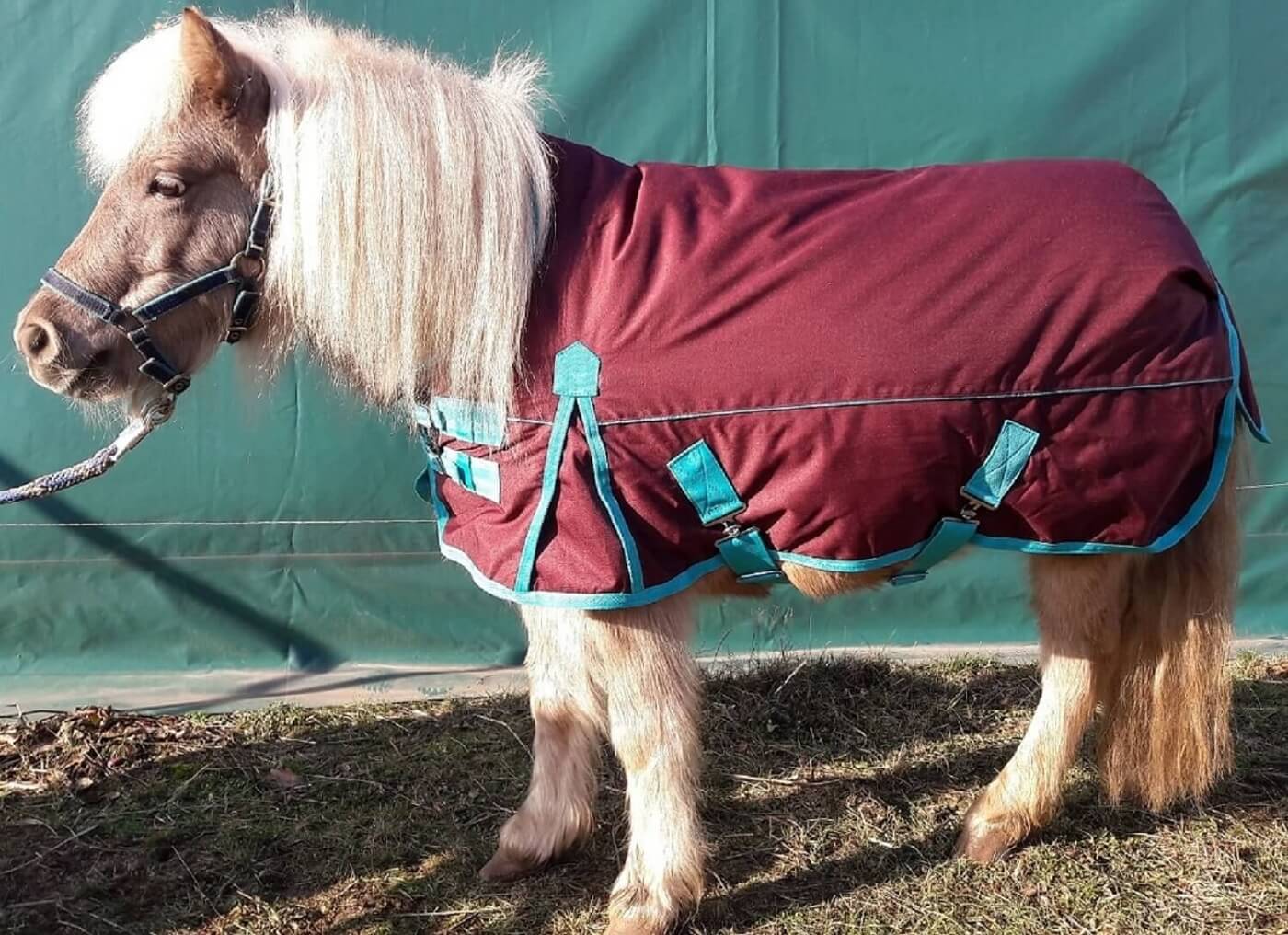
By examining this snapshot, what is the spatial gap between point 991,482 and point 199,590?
2305 mm

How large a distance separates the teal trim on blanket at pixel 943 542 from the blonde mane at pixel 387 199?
2.32 ft

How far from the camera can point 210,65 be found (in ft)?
4.35

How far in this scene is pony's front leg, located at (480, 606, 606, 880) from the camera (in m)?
1.87

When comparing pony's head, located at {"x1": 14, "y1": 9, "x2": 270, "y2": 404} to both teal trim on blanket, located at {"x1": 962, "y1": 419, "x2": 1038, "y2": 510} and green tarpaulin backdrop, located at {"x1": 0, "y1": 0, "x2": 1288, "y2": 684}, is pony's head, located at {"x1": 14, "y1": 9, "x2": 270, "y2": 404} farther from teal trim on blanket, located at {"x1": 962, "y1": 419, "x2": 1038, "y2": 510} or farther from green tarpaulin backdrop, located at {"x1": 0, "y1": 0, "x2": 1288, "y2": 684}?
green tarpaulin backdrop, located at {"x1": 0, "y1": 0, "x2": 1288, "y2": 684}

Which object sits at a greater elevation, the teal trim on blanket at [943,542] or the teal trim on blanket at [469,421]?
the teal trim on blanket at [469,421]

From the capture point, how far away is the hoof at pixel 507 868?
6.22 feet

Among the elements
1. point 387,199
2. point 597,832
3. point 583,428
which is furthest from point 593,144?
point 597,832

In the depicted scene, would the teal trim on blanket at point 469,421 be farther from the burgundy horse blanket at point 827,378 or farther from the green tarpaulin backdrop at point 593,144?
the green tarpaulin backdrop at point 593,144

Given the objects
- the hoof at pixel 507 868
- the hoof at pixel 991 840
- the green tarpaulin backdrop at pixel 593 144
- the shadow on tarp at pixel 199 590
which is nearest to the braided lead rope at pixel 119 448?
the hoof at pixel 507 868

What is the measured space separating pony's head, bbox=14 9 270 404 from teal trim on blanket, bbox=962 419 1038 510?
114 centimetres

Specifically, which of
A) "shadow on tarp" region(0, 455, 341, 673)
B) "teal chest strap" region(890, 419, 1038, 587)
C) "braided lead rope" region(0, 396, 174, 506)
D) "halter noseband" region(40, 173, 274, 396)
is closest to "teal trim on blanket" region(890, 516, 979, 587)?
"teal chest strap" region(890, 419, 1038, 587)

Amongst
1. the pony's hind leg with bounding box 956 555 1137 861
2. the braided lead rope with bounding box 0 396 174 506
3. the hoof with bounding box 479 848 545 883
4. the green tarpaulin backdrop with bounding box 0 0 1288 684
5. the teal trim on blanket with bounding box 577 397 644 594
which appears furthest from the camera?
the green tarpaulin backdrop with bounding box 0 0 1288 684

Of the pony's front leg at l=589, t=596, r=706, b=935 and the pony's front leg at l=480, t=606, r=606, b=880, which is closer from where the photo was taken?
the pony's front leg at l=589, t=596, r=706, b=935

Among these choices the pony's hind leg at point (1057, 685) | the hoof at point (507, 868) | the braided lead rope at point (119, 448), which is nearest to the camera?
the braided lead rope at point (119, 448)
